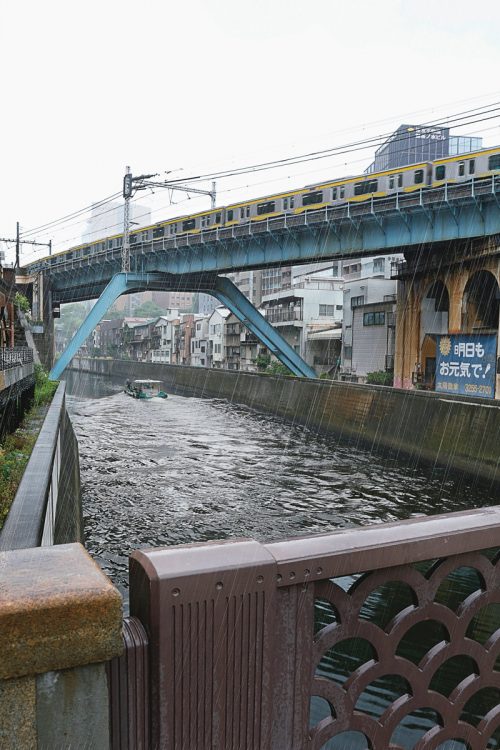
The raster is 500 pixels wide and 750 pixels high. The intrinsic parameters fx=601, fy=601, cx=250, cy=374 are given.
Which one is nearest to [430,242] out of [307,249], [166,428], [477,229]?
[477,229]

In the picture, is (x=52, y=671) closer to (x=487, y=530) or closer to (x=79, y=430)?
(x=487, y=530)

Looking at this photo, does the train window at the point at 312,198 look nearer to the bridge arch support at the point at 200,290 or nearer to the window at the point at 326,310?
the bridge arch support at the point at 200,290

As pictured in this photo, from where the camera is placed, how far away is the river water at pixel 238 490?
1322 cm

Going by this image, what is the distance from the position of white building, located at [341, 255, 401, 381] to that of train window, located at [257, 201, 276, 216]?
32.8 feet

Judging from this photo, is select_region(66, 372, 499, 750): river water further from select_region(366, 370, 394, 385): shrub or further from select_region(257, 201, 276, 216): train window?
select_region(257, 201, 276, 216): train window

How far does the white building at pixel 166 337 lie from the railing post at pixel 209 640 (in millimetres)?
86937

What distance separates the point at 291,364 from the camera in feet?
135

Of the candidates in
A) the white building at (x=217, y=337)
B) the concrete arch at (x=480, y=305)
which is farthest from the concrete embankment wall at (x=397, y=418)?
the white building at (x=217, y=337)

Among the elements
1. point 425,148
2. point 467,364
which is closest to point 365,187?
point 467,364

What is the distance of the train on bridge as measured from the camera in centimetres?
2947

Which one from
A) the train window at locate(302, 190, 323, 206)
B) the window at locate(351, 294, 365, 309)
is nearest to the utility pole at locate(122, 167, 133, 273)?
the train window at locate(302, 190, 323, 206)

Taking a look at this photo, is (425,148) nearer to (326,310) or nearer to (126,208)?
(326,310)

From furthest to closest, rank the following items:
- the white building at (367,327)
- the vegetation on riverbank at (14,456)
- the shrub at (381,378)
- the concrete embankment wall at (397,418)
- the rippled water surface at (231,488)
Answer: the white building at (367,327) < the shrub at (381,378) < the concrete embankment wall at (397,418) < the rippled water surface at (231,488) < the vegetation on riverbank at (14,456)

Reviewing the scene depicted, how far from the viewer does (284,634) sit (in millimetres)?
2111
